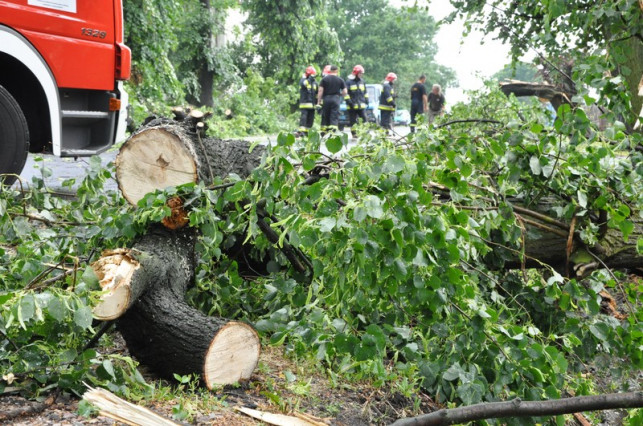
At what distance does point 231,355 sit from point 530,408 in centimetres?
162

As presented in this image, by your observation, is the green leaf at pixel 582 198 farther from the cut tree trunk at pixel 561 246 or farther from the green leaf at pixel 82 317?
the green leaf at pixel 82 317

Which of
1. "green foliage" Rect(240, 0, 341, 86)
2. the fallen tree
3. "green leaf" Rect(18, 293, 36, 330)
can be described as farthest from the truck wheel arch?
"green foliage" Rect(240, 0, 341, 86)

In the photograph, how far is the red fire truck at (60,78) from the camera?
5664 mm

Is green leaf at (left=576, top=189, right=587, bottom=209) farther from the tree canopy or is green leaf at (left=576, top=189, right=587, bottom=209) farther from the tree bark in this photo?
the tree bark

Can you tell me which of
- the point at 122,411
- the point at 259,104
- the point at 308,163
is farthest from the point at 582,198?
the point at 259,104

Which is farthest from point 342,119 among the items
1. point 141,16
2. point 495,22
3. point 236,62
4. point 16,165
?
point 16,165

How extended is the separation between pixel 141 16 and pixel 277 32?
9811 millimetres

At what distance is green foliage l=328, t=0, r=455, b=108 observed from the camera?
189 ft

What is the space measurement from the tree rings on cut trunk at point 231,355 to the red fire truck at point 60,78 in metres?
3.26

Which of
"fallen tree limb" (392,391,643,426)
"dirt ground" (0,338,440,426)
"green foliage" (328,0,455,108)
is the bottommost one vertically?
"dirt ground" (0,338,440,426)

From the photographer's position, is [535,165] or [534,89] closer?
[535,165]

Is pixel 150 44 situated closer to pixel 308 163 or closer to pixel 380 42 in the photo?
pixel 308 163

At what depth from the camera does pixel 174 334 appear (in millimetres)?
3145

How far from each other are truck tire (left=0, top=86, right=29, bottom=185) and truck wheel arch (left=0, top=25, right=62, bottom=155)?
0.44 metres
